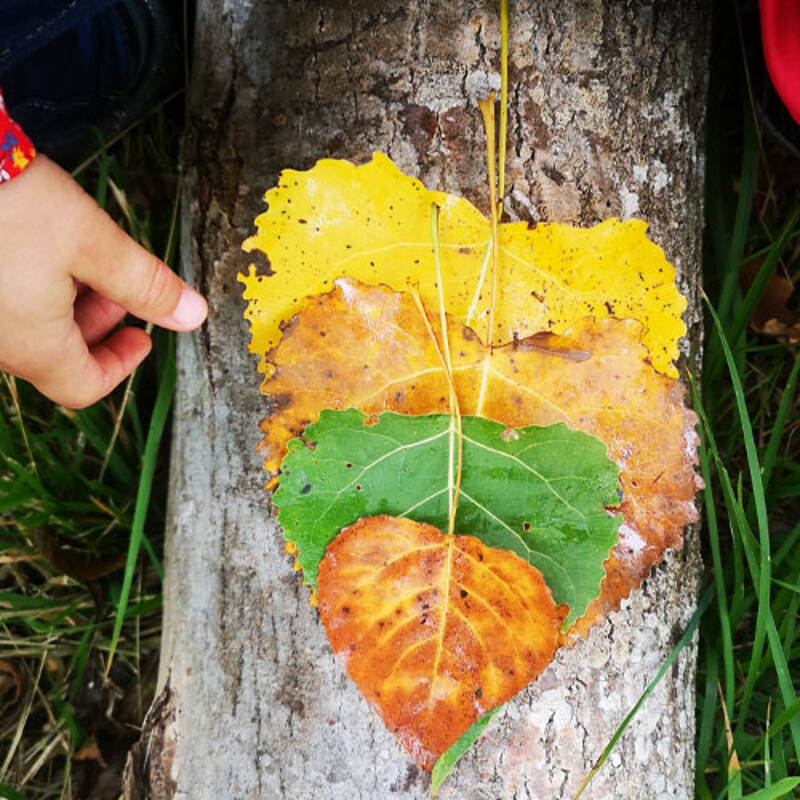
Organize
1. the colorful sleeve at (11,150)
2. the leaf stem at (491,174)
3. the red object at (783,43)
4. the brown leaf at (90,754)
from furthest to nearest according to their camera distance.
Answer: the brown leaf at (90,754)
the red object at (783,43)
the leaf stem at (491,174)
the colorful sleeve at (11,150)

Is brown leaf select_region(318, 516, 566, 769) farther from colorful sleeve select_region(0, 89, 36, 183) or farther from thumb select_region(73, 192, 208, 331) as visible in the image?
colorful sleeve select_region(0, 89, 36, 183)

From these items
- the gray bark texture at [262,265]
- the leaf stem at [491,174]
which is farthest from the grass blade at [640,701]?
the leaf stem at [491,174]

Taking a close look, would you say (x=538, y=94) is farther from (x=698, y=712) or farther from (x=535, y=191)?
(x=698, y=712)

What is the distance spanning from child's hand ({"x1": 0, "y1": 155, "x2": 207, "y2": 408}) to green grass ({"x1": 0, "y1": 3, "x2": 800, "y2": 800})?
354 millimetres

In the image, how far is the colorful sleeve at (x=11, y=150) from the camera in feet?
2.99

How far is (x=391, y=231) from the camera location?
103cm

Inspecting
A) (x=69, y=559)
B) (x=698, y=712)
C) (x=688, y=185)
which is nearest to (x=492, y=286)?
(x=688, y=185)

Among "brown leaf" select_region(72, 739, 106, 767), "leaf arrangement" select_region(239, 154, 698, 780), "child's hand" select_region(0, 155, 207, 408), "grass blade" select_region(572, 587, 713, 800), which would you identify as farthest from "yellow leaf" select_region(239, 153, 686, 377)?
"brown leaf" select_region(72, 739, 106, 767)

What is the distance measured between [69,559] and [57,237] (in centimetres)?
80

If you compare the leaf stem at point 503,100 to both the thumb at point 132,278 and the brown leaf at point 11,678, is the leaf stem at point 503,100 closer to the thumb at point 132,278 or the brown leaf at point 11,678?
the thumb at point 132,278

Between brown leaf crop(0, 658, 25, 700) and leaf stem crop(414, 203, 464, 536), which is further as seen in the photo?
brown leaf crop(0, 658, 25, 700)

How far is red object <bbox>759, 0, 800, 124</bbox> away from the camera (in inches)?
46.9

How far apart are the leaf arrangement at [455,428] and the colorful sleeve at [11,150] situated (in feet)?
0.87

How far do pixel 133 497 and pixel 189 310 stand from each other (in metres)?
0.63
